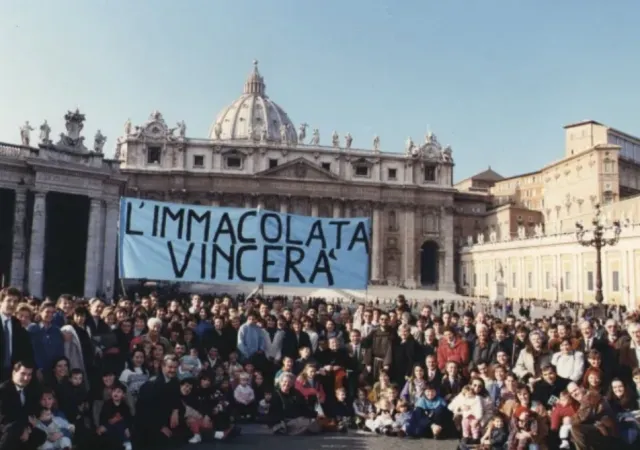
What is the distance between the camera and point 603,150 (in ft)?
168

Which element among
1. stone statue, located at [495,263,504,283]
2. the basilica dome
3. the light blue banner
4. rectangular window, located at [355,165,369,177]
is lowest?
the light blue banner

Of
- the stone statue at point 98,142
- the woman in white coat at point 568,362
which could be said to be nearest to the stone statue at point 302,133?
the stone statue at point 98,142

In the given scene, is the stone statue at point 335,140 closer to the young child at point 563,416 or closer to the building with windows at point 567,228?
the building with windows at point 567,228

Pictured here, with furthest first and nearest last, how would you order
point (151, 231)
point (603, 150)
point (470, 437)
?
point (603, 150)
point (151, 231)
point (470, 437)

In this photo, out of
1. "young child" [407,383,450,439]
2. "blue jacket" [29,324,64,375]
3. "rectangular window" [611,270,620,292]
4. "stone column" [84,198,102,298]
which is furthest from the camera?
"rectangular window" [611,270,620,292]

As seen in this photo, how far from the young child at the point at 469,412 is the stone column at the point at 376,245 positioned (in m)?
50.4

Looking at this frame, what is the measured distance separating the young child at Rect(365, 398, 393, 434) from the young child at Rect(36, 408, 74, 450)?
13.6 feet

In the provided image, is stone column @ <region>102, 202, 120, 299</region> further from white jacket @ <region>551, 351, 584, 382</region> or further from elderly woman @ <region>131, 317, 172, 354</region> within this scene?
white jacket @ <region>551, 351, 584, 382</region>

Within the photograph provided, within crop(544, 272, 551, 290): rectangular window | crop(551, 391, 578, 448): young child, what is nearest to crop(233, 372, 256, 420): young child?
crop(551, 391, 578, 448): young child

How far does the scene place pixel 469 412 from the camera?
8273 millimetres

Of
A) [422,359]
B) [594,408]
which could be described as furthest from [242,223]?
[594,408]

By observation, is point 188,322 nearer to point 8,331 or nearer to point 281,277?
point 281,277

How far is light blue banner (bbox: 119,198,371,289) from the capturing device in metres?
11.8

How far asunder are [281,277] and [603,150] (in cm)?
4625
